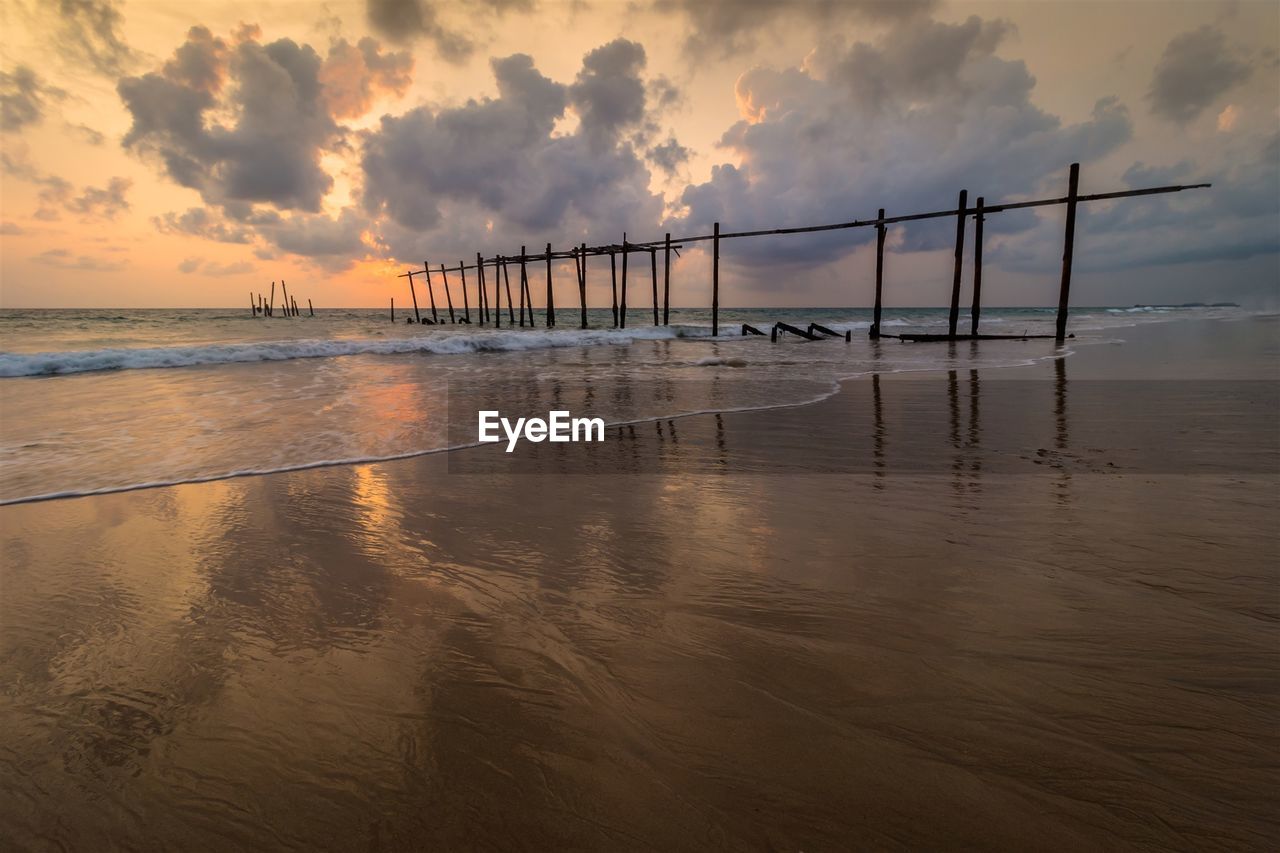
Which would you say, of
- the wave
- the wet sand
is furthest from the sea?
the wet sand

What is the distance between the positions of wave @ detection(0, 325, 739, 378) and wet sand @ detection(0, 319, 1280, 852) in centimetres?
1544

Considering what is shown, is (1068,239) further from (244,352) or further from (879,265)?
(244,352)

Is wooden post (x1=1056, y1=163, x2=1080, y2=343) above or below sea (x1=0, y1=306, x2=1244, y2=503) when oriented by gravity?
above

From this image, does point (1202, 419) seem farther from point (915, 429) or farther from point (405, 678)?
point (405, 678)

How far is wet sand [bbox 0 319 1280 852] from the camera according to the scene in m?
1.50

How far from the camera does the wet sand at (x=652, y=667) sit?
4.92 feet

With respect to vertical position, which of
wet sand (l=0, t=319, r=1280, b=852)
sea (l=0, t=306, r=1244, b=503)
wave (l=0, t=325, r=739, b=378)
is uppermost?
wave (l=0, t=325, r=739, b=378)

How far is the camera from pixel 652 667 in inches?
83.4

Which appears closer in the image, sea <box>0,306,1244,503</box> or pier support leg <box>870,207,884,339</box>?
sea <box>0,306,1244,503</box>

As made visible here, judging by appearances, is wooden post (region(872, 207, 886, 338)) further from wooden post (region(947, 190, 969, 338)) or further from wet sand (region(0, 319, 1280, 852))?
wet sand (region(0, 319, 1280, 852))

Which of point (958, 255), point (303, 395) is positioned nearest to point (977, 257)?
point (958, 255)

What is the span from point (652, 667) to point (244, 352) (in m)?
21.0

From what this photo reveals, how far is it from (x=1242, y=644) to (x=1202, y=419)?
6102mm

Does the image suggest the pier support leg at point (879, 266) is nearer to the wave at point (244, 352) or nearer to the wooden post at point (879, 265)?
the wooden post at point (879, 265)
